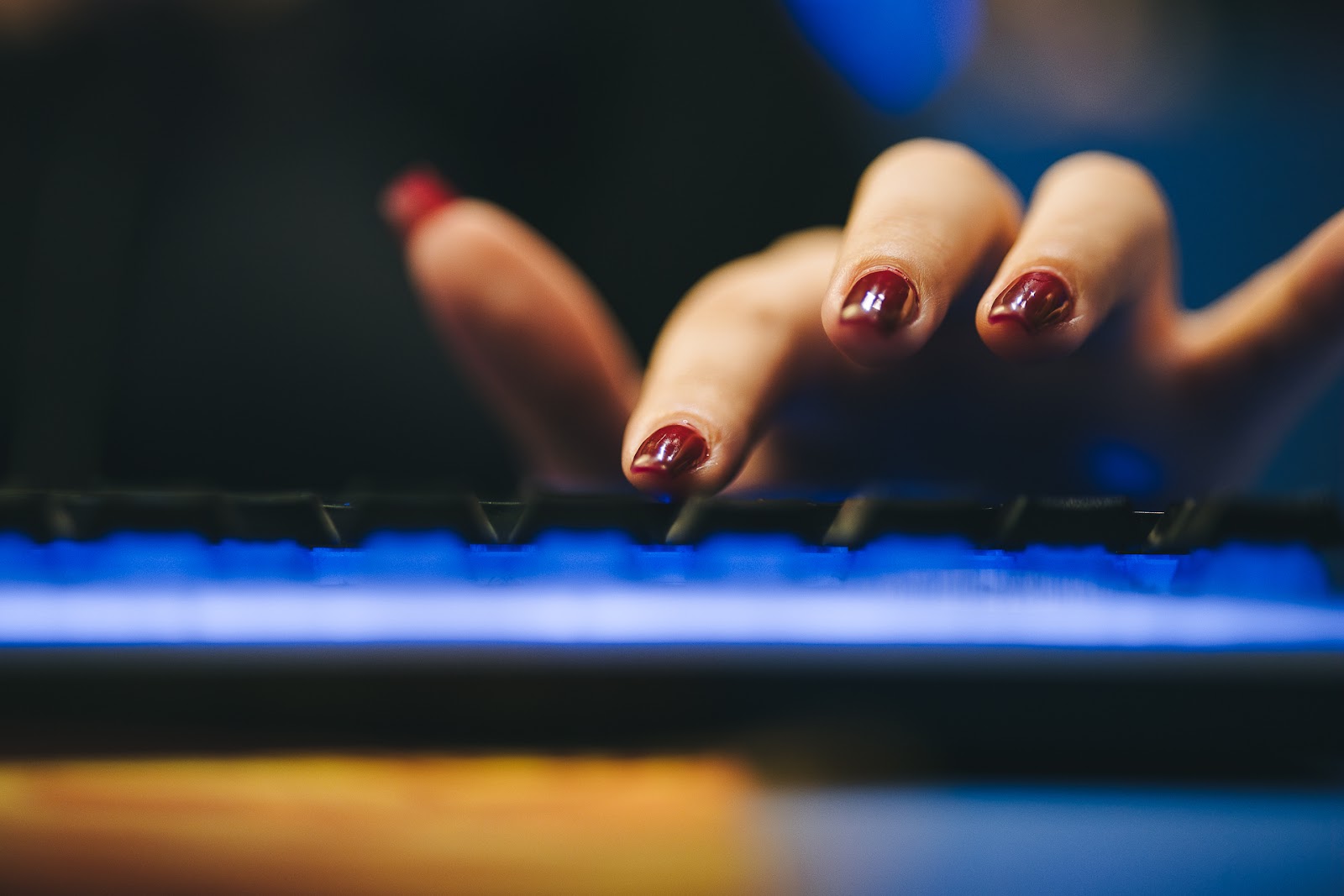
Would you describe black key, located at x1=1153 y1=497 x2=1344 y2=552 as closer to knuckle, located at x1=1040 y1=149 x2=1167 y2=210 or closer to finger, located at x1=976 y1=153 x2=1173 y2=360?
finger, located at x1=976 y1=153 x2=1173 y2=360

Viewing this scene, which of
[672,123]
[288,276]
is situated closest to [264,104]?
[288,276]

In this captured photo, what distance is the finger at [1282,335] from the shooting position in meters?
0.39

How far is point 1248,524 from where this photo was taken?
216 mm

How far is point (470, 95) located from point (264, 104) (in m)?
0.25

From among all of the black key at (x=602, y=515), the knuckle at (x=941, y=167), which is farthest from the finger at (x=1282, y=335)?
the black key at (x=602, y=515)

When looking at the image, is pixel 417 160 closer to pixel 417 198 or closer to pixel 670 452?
pixel 417 198

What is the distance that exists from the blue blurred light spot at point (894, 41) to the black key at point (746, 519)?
38.2 inches

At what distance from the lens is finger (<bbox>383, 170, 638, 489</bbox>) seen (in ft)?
1.48

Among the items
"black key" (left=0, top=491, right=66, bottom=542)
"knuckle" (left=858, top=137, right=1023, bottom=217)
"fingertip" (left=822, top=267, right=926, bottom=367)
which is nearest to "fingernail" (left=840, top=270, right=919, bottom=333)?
"fingertip" (left=822, top=267, right=926, bottom=367)

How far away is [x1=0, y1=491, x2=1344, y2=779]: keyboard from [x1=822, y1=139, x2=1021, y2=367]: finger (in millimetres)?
59

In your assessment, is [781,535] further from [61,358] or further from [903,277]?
[61,358]

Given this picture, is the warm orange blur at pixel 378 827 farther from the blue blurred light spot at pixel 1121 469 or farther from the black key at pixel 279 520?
the blue blurred light spot at pixel 1121 469

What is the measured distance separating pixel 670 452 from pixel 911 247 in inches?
4.3

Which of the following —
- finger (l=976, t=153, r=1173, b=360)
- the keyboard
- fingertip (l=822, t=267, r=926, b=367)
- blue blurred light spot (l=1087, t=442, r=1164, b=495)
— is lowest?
the keyboard
